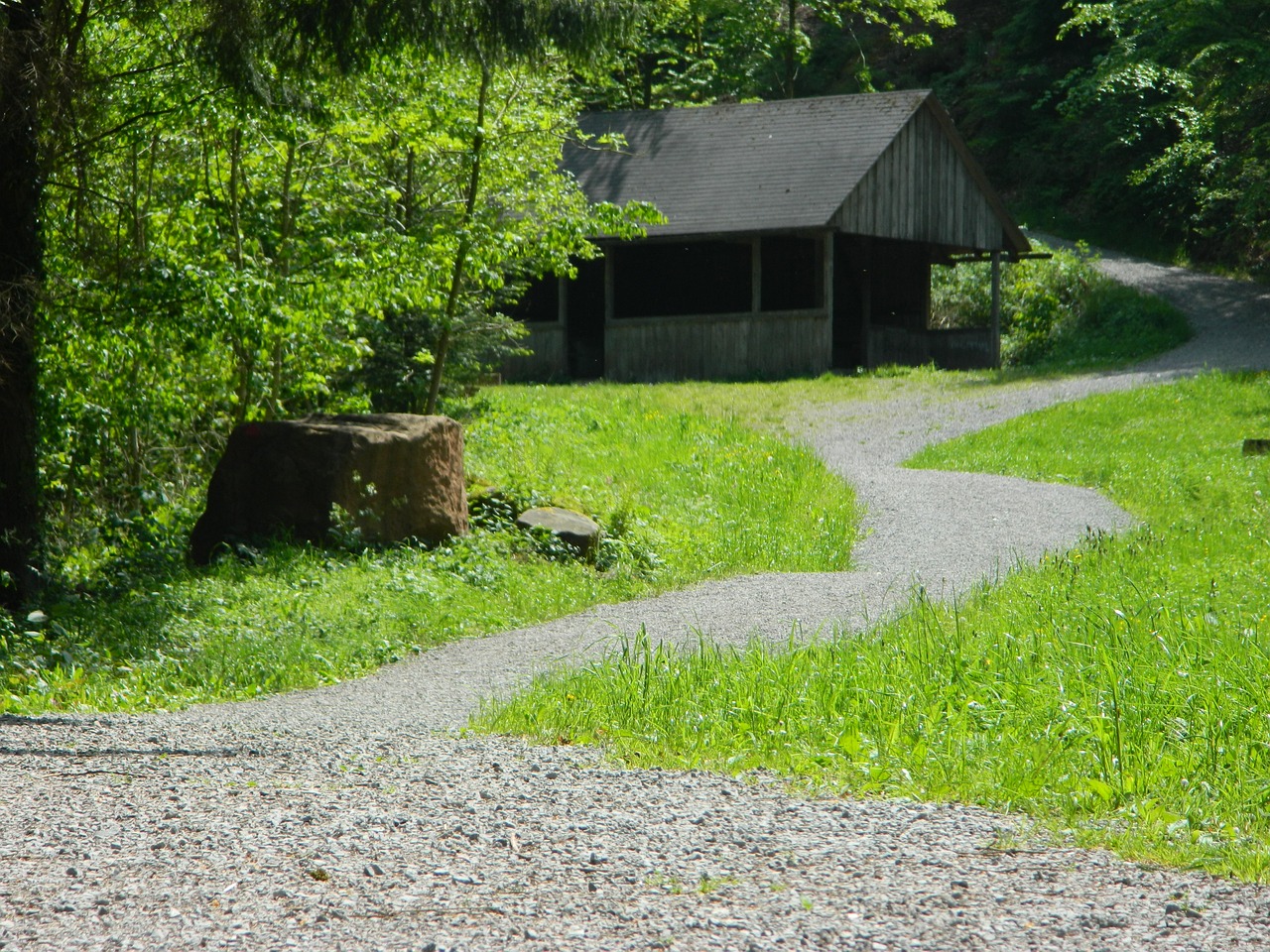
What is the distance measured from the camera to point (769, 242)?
90.2 feet

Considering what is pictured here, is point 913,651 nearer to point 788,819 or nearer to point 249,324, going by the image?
point 788,819

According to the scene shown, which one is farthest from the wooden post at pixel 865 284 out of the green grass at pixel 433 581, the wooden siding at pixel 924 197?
the green grass at pixel 433 581

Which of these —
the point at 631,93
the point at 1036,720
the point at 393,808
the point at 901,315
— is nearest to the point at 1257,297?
the point at 901,315

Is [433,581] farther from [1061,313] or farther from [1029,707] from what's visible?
[1061,313]

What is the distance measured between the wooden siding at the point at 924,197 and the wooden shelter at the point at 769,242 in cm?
4

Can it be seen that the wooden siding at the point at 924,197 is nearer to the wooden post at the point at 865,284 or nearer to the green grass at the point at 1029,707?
the wooden post at the point at 865,284

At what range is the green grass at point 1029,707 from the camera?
453cm

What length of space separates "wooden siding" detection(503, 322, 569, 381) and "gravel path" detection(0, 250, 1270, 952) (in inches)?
803

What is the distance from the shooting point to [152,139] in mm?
9750

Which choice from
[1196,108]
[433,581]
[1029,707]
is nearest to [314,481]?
[433,581]

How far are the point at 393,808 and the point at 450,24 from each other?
547 centimetres

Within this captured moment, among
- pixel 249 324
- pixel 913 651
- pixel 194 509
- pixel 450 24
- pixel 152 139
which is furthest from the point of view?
pixel 194 509

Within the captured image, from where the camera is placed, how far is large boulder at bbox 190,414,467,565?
10172 millimetres

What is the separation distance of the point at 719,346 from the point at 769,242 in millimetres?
3014
